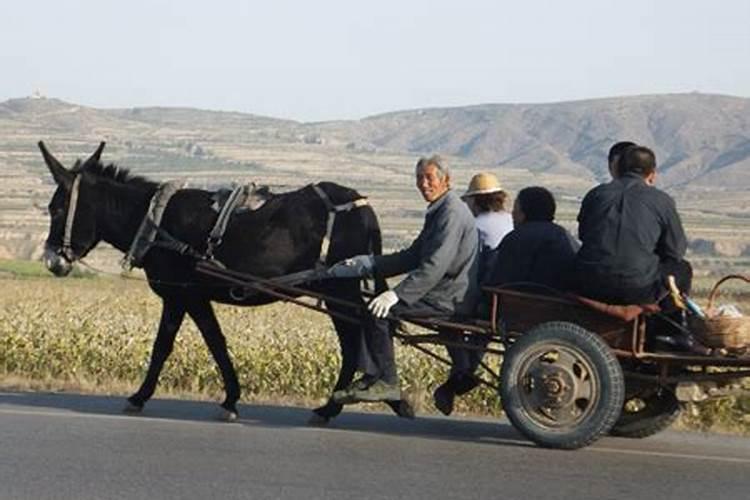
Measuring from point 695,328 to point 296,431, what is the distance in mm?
2942

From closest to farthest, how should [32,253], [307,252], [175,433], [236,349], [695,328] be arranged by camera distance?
[695,328], [175,433], [307,252], [236,349], [32,253]

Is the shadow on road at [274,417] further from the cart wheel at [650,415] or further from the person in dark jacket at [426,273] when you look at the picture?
the cart wheel at [650,415]

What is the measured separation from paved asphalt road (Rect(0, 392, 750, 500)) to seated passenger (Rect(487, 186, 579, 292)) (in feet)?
3.67

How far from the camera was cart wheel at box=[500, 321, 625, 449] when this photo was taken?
9.97m

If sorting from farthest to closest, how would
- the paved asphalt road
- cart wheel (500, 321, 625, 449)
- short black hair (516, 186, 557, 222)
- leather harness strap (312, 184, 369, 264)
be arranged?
1. leather harness strap (312, 184, 369, 264)
2. short black hair (516, 186, 557, 222)
3. cart wheel (500, 321, 625, 449)
4. the paved asphalt road

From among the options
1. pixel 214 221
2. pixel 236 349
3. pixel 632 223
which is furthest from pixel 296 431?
pixel 236 349

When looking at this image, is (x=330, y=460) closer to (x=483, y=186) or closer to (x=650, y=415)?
(x=650, y=415)

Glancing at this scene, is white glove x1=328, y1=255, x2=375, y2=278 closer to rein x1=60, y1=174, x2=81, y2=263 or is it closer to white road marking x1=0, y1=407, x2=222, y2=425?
white road marking x1=0, y1=407, x2=222, y2=425

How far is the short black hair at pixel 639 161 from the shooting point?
34.0 feet

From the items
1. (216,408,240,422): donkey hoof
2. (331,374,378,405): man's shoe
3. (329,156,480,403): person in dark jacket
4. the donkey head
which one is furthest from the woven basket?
the donkey head

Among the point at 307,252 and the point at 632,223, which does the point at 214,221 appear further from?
Result: the point at 632,223

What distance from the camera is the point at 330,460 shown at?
32.0 ft

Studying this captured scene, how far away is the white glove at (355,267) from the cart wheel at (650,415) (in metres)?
2.05

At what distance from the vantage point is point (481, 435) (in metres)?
11.1
